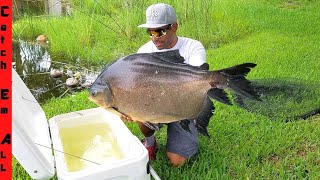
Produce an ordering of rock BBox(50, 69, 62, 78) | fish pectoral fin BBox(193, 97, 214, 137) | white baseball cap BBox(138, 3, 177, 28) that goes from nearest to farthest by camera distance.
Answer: fish pectoral fin BBox(193, 97, 214, 137) → white baseball cap BBox(138, 3, 177, 28) → rock BBox(50, 69, 62, 78)

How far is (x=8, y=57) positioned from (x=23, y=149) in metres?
0.53

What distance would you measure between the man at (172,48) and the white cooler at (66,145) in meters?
0.45

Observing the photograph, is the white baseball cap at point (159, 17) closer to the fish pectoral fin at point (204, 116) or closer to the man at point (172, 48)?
the man at point (172, 48)

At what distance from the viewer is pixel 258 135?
11.8 ft

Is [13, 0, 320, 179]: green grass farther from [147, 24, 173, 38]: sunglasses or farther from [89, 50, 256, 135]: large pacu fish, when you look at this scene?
[147, 24, 173, 38]: sunglasses

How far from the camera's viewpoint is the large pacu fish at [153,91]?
7.42 feet

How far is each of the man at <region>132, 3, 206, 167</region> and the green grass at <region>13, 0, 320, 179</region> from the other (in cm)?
10

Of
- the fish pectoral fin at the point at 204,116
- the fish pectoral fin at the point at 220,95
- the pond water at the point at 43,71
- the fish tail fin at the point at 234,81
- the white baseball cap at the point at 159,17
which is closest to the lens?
the fish tail fin at the point at 234,81

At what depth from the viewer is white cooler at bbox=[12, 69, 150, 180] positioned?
2.26 meters

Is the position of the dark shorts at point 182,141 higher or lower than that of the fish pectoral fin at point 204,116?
lower

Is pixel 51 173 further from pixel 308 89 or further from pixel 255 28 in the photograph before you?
pixel 255 28

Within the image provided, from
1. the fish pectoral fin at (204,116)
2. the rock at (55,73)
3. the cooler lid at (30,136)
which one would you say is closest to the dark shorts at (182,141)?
the fish pectoral fin at (204,116)

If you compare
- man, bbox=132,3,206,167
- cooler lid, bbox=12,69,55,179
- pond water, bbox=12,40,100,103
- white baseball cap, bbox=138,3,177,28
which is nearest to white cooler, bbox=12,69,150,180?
cooler lid, bbox=12,69,55,179

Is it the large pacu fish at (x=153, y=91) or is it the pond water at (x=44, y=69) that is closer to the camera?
the large pacu fish at (x=153, y=91)
